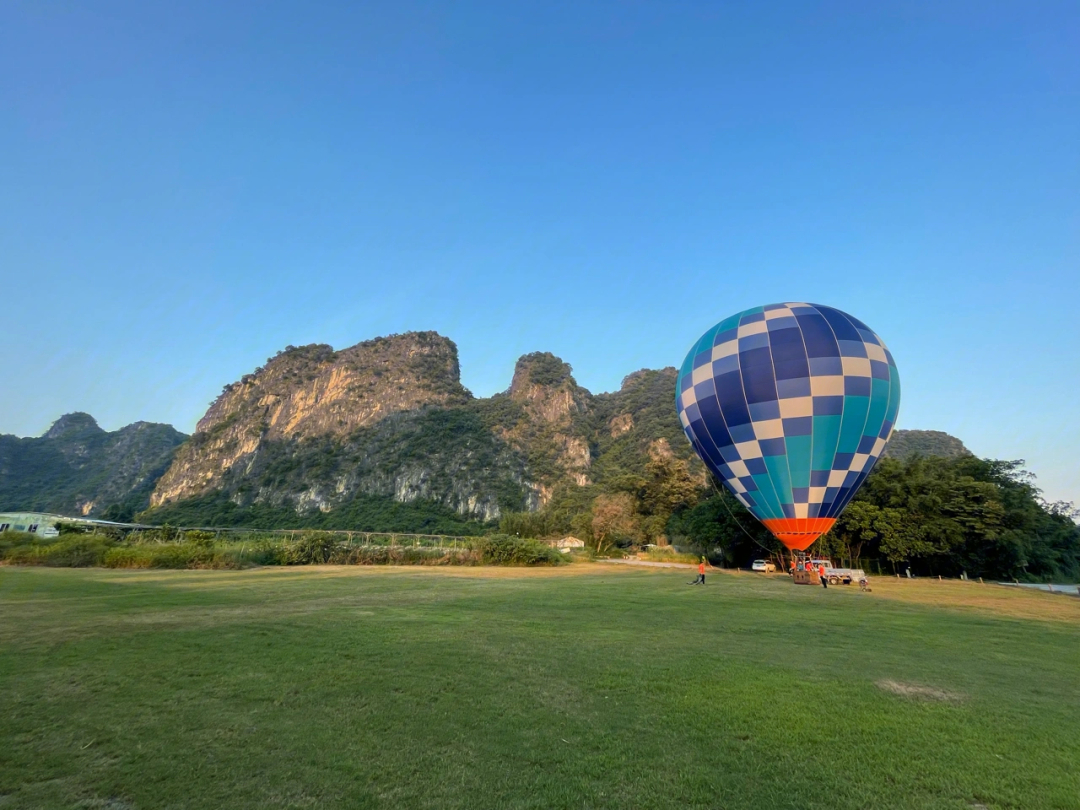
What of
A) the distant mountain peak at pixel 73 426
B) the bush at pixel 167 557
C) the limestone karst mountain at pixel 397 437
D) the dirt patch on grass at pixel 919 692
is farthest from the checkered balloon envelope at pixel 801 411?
the distant mountain peak at pixel 73 426

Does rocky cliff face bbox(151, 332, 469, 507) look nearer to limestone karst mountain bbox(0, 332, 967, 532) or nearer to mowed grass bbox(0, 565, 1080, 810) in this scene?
limestone karst mountain bbox(0, 332, 967, 532)

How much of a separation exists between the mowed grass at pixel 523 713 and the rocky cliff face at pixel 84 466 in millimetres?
100850

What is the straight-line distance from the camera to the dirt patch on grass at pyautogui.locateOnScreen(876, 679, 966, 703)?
178 inches

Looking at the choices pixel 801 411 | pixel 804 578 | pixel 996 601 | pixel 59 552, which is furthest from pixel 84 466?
pixel 996 601

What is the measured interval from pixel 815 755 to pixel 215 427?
12617 centimetres

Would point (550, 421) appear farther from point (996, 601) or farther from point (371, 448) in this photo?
point (996, 601)

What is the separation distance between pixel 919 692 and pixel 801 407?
1088cm

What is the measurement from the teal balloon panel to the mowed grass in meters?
6.63

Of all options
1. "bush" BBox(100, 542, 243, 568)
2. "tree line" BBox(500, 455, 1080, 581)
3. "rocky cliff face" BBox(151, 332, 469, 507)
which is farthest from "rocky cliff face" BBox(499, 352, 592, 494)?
"bush" BBox(100, 542, 243, 568)

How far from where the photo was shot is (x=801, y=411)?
14.5 meters

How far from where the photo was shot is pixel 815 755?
10.9ft

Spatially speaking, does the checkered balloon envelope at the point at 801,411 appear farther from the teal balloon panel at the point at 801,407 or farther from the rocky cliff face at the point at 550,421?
the rocky cliff face at the point at 550,421

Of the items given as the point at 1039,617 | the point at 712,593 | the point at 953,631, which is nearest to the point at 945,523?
the point at 1039,617

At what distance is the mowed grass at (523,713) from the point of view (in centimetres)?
286
